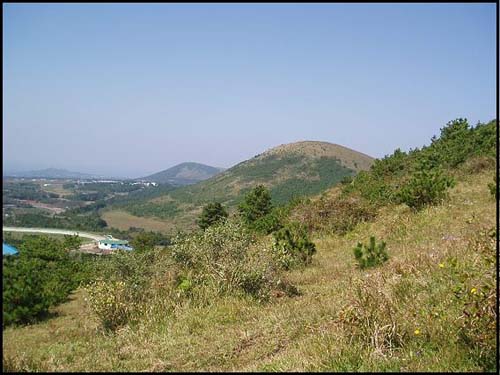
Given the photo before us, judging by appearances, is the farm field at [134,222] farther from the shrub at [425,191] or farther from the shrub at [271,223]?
the shrub at [425,191]

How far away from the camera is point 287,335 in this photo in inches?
174

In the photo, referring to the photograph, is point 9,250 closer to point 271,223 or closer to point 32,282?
point 32,282

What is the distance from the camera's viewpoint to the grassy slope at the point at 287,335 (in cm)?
343

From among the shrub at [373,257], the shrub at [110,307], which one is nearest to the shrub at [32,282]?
the shrub at [110,307]

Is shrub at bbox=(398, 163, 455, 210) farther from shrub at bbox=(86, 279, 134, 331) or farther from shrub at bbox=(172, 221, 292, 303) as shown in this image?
shrub at bbox=(86, 279, 134, 331)

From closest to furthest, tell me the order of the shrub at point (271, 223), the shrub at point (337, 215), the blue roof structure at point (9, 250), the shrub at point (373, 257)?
the blue roof structure at point (9, 250) → the shrub at point (373, 257) → the shrub at point (337, 215) → the shrub at point (271, 223)

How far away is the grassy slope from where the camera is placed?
11.3 ft

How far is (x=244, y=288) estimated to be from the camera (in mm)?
6379

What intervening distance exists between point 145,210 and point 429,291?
117124 millimetres

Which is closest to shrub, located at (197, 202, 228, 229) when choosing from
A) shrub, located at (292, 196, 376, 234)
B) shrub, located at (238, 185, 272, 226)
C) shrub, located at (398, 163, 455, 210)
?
shrub, located at (238, 185, 272, 226)

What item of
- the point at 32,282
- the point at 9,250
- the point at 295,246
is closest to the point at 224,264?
the point at 32,282

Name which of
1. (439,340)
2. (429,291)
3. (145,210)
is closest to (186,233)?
(429,291)

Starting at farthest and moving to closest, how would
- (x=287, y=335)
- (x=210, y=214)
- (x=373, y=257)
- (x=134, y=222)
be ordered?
(x=134, y=222), (x=210, y=214), (x=373, y=257), (x=287, y=335)

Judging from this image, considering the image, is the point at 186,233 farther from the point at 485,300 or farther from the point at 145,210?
the point at 145,210
